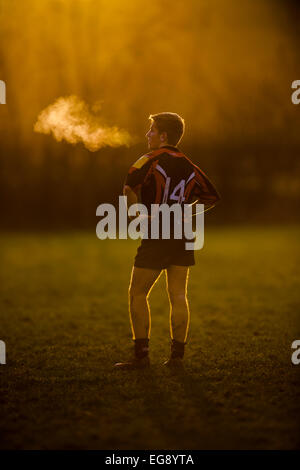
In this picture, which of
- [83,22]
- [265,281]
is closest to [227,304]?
[265,281]

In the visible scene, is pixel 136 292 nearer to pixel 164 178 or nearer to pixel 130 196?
pixel 130 196

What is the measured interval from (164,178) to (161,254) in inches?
30.6

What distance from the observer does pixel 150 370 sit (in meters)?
5.26

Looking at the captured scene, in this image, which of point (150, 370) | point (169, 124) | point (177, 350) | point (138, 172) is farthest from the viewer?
point (177, 350)

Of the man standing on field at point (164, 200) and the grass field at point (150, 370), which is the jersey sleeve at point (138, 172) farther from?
the grass field at point (150, 370)

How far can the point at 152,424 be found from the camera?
400 centimetres

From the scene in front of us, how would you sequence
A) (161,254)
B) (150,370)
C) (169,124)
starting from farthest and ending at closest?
(150,370) < (161,254) < (169,124)

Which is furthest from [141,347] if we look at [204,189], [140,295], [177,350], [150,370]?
[204,189]

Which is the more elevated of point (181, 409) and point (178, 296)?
point (178, 296)

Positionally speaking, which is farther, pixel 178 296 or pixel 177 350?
pixel 177 350

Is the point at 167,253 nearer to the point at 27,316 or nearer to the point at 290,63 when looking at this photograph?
the point at 27,316

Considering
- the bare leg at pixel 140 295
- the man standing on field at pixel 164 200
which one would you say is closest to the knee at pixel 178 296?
the man standing on field at pixel 164 200

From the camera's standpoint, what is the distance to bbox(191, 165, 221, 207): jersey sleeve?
17.0 feet

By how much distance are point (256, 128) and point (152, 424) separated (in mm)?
22068
